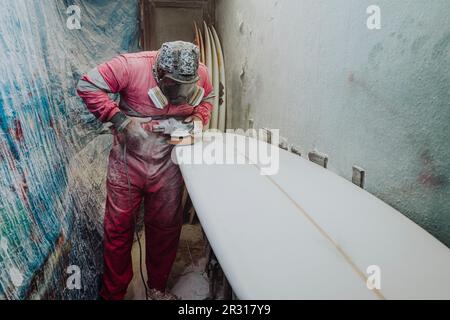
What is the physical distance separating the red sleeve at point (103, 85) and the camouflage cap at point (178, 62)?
279 mm

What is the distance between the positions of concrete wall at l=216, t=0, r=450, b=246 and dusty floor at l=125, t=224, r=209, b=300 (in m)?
1.45

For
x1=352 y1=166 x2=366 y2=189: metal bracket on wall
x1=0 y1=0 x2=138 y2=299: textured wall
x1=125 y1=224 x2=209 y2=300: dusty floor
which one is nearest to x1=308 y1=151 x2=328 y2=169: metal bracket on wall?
x1=352 y1=166 x2=366 y2=189: metal bracket on wall

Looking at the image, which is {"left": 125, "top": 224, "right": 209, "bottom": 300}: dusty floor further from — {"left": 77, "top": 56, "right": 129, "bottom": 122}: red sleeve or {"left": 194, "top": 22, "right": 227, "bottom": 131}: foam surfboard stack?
{"left": 77, "top": 56, "right": 129, "bottom": 122}: red sleeve

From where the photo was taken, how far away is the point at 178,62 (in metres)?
1.94

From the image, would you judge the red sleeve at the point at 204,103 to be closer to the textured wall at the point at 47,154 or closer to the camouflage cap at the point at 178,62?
the camouflage cap at the point at 178,62

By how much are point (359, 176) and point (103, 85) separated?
160 centimetres

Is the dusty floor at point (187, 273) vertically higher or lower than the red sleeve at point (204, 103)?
lower

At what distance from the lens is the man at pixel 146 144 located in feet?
6.59

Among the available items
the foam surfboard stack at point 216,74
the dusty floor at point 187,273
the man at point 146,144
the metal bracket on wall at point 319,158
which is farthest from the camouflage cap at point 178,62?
the dusty floor at point 187,273

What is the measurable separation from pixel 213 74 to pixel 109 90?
1626 millimetres

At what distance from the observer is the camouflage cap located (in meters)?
1.94

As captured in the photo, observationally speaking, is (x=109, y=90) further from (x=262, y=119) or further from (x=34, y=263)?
(x=262, y=119)

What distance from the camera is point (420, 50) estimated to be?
45.9 inches
